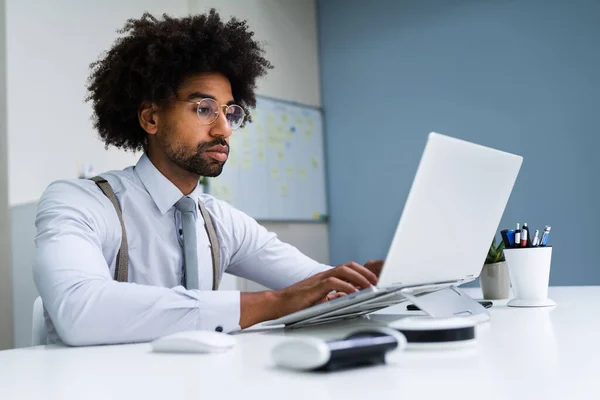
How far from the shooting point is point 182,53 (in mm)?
1702

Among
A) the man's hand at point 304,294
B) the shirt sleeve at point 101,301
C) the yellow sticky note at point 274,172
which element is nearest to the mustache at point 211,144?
the shirt sleeve at point 101,301

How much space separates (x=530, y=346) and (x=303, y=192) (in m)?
3.86

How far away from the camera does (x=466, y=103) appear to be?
4242 millimetres

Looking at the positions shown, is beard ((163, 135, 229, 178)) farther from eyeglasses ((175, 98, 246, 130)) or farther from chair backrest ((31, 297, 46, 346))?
chair backrest ((31, 297, 46, 346))

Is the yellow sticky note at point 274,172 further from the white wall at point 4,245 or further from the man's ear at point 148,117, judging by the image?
the man's ear at point 148,117

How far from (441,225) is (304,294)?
1.00 feet

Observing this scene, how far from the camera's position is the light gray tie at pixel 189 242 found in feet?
4.69

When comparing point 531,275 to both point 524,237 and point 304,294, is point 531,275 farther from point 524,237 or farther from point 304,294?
point 304,294

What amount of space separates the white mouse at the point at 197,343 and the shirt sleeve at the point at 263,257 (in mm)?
862

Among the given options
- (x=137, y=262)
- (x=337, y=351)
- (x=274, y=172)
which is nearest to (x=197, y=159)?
(x=137, y=262)

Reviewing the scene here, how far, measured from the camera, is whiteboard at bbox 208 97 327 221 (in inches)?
164

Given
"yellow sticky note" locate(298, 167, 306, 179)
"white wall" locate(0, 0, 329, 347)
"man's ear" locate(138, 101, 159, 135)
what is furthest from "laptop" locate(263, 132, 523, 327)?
"yellow sticky note" locate(298, 167, 306, 179)

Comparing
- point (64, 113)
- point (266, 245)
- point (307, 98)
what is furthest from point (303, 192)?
point (266, 245)

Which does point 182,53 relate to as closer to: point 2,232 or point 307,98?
point 2,232
